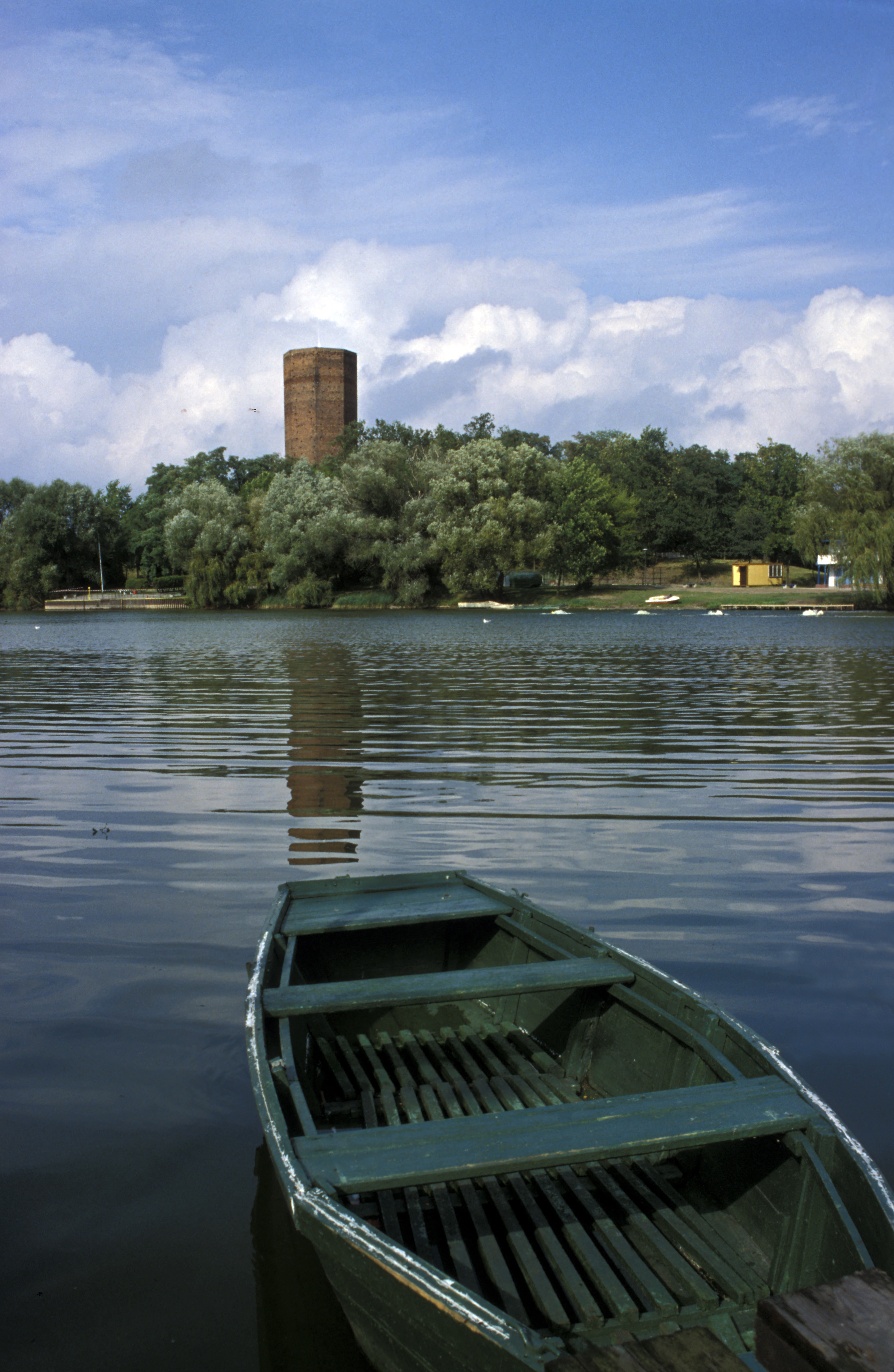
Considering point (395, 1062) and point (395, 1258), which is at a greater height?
point (395, 1258)

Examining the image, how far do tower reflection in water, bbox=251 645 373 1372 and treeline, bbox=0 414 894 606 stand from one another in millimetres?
38680

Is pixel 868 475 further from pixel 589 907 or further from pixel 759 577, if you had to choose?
pixel 589 907

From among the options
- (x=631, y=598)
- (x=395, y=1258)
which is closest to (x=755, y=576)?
(x=631, y=598)

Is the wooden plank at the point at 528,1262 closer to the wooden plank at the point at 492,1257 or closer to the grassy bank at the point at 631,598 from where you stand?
the wooden plank at the point at 492,1257

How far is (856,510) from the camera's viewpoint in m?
51.4

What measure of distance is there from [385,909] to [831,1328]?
11.0 feet

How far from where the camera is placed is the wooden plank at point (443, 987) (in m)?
3.78

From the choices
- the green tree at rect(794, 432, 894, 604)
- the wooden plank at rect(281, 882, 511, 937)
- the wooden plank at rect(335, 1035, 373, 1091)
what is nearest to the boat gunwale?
the wooden plank at rect(335, 1035, 373, 1091)

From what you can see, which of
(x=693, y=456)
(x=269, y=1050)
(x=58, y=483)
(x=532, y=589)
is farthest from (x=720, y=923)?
(x=693, y=456)

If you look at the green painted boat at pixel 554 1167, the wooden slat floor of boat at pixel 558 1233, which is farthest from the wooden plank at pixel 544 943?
the wooden slat floor of boat at pixel 558 1233

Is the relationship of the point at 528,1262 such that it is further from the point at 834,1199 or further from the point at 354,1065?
the point at 354,1065

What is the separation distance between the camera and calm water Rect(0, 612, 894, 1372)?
10.5 ft

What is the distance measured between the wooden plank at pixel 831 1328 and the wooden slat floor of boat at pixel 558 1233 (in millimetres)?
799

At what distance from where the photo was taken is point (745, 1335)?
2592 millimetres
